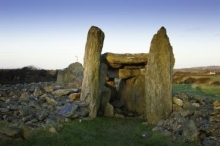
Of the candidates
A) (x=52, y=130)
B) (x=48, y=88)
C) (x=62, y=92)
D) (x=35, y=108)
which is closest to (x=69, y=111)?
(x=35, y=108)

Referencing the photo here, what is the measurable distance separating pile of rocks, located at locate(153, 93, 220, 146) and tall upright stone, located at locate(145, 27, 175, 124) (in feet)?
2.22

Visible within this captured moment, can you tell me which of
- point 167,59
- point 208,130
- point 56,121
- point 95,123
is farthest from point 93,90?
point 208,130

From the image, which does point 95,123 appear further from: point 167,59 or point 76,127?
point 167,59

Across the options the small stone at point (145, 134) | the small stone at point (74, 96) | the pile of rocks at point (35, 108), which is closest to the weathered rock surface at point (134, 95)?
the pile of rocks at point (35, 108)

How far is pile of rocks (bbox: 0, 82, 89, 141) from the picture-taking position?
49.2 ft

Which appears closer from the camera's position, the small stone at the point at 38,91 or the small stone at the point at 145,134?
the small stone at the point at 145,134

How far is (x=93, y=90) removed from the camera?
1825 centimetres

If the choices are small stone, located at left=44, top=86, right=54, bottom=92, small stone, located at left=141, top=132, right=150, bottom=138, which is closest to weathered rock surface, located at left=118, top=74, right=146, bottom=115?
small stone, located at left=44, top=86, right=54, bottom=92

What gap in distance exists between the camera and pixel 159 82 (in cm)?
1741

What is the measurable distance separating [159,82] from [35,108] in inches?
270

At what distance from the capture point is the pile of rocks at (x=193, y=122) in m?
14.9

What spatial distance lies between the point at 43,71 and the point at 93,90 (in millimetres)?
21562

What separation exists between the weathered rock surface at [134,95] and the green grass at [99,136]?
2.85 meters

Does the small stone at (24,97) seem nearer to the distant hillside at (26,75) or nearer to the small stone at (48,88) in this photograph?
the small stone at (48,88)
